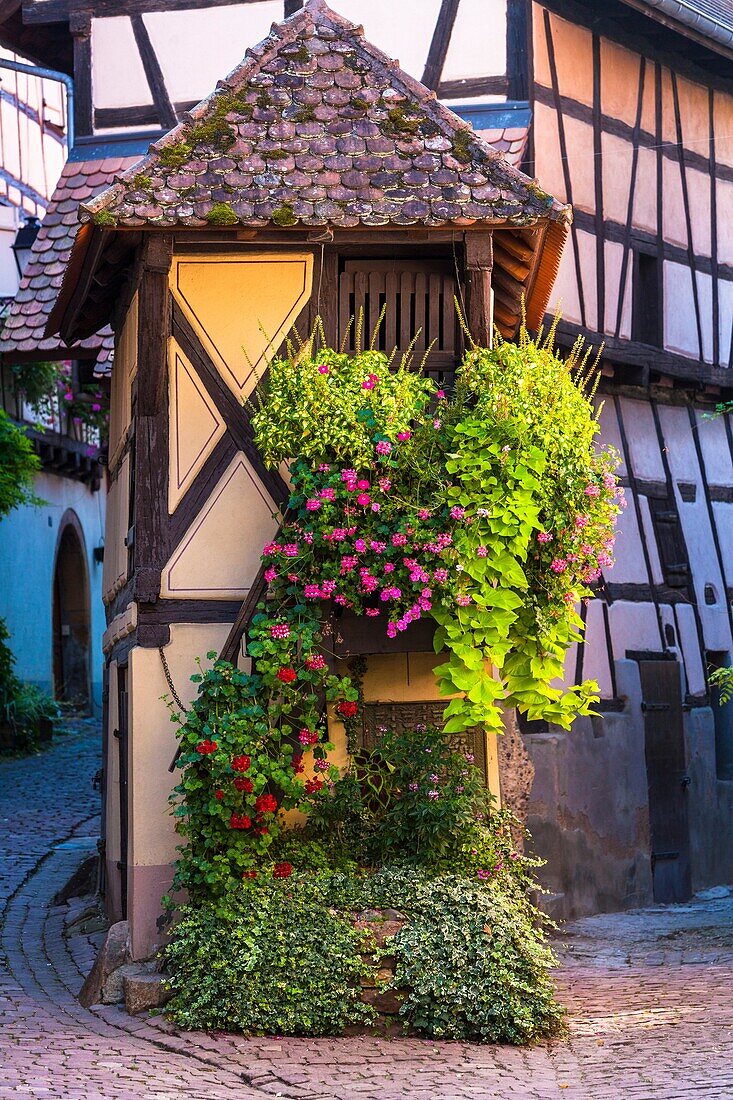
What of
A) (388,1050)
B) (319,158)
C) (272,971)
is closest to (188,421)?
(319,158)

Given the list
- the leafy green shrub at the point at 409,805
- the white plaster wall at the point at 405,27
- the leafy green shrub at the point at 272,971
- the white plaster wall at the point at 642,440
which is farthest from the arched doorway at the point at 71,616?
the leafy green shrub at the point at 272,971

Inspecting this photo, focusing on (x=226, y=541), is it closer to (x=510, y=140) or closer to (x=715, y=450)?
(x=510, y=140)

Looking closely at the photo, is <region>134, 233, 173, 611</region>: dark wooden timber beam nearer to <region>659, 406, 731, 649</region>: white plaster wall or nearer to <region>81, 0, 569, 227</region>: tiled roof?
<region>81, 0, 569, 227</region>: tiled roof

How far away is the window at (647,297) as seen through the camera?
1412 cm

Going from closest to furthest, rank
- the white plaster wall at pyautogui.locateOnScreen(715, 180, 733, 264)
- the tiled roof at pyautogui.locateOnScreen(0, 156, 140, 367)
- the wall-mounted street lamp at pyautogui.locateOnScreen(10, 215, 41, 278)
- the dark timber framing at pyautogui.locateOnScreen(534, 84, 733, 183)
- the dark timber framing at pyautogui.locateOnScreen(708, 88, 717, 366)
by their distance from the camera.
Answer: the tiled roof at pyautogui.locateOnScreen(0, 156, 140, 367) < the dark timber framing at pyautogui.locateOnScreen(534, 84, 733, 183) < the wall-mounted street lamp at pyautogui.locateOnScreen(10, 215, 41, 278) < the dark timber framing at pyautogui.locateOnScreen(708, 88, 717, 366) < the white plaster wall at pyautogui.locateOnScreen(715, 180, 733, 264)

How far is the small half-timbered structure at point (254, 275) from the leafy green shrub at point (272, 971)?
938 mm

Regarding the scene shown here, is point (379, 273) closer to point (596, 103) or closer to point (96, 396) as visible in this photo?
point (596, 103)

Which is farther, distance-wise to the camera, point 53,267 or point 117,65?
point 117,65

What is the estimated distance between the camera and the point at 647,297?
1441 centimetres

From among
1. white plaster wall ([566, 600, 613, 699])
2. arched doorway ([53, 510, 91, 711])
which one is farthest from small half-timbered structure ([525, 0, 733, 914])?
arched doorway ([53, 510, 91, 711])

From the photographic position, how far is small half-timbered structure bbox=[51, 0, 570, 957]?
335 inches

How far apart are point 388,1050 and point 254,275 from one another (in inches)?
170

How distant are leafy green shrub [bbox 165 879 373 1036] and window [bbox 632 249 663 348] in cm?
777

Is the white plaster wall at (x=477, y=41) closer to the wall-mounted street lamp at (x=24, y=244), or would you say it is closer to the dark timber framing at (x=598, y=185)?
the dark timber framing at (x=598, y=185)
